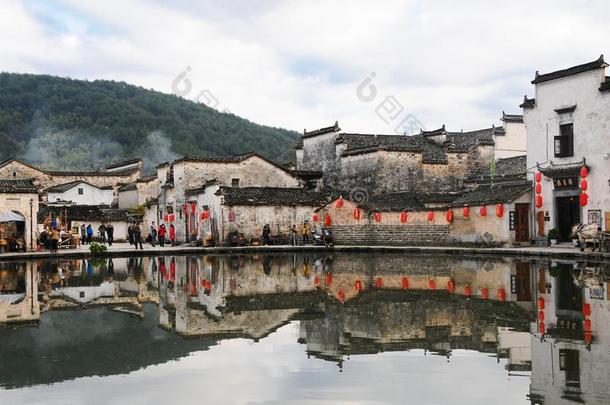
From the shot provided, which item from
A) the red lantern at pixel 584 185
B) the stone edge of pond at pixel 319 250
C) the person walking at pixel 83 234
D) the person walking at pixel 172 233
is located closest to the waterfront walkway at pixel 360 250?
the stone edge of pond at pixel 319 250

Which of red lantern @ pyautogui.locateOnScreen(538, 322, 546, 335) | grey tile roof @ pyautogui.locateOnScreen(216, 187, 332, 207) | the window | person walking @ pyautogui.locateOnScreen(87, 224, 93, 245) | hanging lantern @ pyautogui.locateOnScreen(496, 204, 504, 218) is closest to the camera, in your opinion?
red lantern @ pyautogui.locateOnScreen(538, 322, 546, 335)

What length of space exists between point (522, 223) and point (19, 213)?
2207 cm

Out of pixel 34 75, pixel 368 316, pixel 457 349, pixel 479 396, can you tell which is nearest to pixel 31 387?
pixel 479 396

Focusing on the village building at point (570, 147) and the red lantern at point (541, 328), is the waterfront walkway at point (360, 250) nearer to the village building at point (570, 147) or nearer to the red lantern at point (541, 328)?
the village building at point (570, 147)

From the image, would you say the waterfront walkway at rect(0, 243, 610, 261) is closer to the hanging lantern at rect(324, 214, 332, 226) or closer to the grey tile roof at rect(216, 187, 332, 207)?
the grey tile roof at rect(216, 187, 332, 207)

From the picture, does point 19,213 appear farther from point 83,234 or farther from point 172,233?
point 83,234

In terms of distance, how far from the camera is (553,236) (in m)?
29.7

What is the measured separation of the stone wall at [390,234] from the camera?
111 ft

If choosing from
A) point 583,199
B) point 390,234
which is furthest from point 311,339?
point 390,234

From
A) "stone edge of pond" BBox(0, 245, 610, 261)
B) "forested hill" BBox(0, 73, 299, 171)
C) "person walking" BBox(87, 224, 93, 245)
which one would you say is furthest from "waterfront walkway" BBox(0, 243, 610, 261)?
"forested hill" BBox(0, 73, 299, 171)

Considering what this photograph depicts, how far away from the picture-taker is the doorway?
29.5 m

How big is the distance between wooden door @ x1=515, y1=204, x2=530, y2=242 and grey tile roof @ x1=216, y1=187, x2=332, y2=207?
436 inches

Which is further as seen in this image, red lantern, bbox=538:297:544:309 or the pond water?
red lantern, bbox=538:297:544:309

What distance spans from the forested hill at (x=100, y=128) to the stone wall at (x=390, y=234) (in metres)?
43.2
